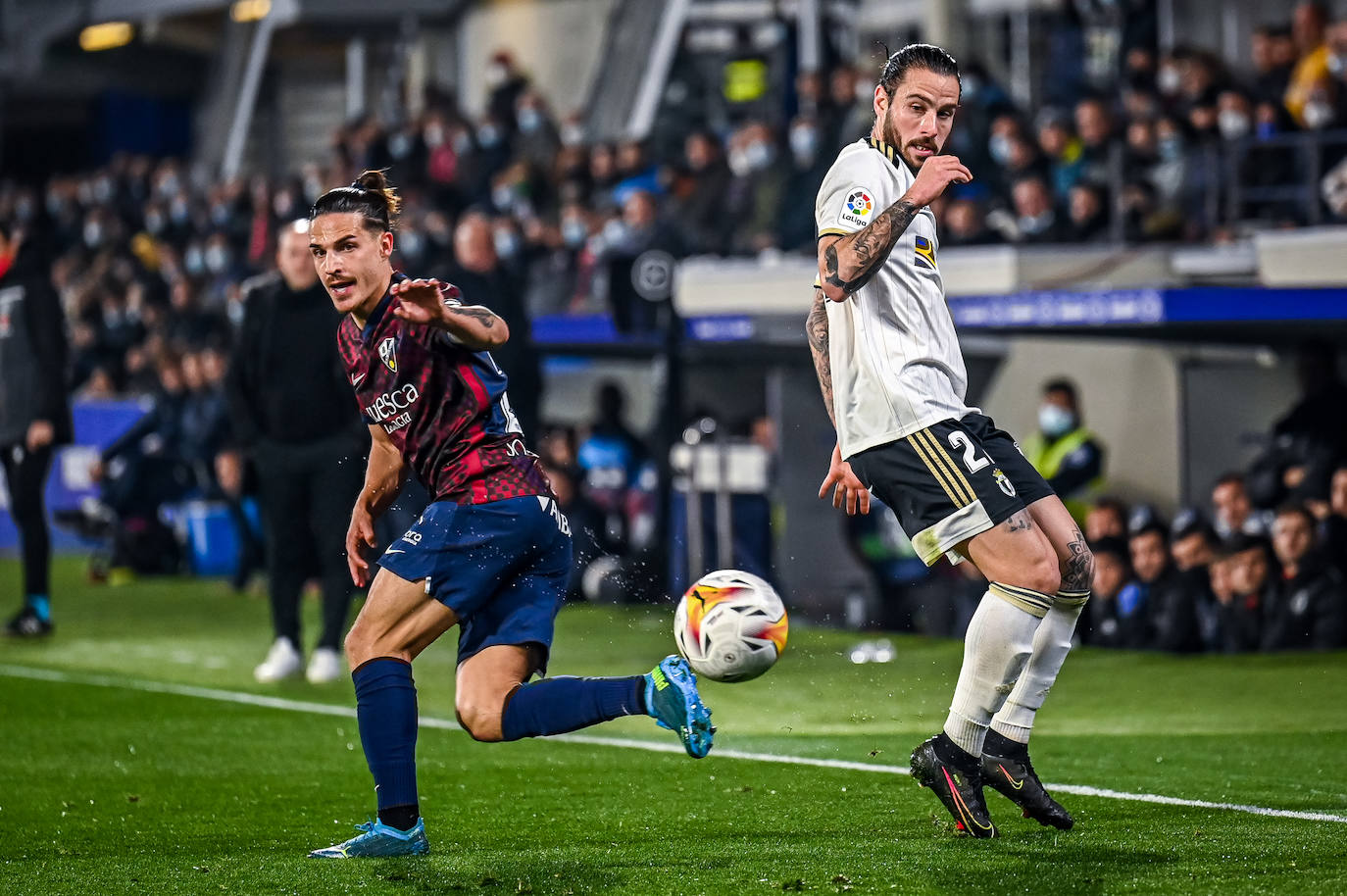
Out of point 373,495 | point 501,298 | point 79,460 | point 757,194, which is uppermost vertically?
point 757,194

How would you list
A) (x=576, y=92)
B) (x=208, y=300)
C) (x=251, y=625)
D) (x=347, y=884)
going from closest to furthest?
(x=347, y=884) < (x=251, y=625) < (x=208, y=300) < (x=576, y=92)

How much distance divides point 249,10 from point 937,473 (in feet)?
91.3

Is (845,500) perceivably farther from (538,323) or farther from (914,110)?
(538,323)

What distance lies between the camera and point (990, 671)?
18.6 ft

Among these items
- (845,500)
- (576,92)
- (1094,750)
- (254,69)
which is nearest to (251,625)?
(1094,750)

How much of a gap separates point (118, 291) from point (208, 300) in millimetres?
1669

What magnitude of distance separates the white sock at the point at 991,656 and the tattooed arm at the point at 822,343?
0.74 metres

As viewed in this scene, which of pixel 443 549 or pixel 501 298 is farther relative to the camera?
pixel 501 298

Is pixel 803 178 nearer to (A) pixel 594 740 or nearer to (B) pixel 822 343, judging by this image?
(A) pixel 594 740

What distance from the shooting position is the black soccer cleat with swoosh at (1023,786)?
5746mm

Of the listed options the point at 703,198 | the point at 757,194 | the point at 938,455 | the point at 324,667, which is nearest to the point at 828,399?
the point at 938,455

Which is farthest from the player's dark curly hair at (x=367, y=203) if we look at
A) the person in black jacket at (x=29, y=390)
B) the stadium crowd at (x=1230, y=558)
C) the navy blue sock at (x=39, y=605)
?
the navy blue sock at (x=39, y=605)

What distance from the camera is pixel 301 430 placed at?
10.4 m

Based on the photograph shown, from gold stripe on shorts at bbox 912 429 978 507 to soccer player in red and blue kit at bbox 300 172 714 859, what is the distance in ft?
3.02
